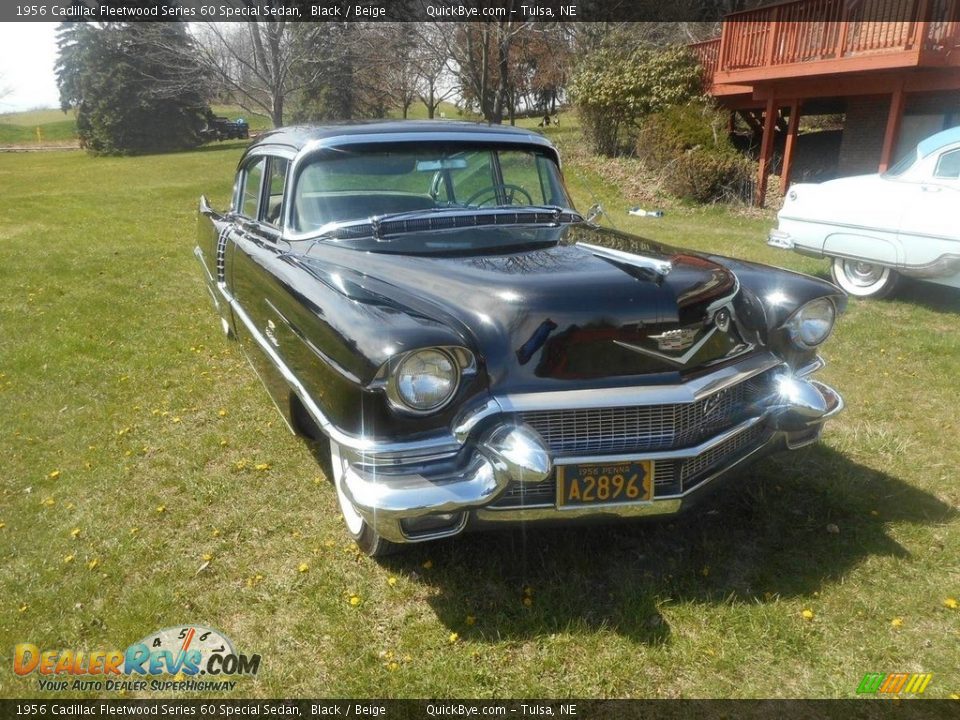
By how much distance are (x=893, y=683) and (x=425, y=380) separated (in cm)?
187

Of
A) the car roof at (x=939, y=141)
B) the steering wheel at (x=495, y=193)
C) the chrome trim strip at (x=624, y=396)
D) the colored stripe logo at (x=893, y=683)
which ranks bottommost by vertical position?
the colored stripe logo at (x=893, y=683)

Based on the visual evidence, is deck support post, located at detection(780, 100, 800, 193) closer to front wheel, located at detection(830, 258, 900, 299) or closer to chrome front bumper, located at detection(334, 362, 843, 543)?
front wheel, located at detection(830, 258, 900, 299)

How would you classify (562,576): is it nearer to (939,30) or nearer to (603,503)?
(603,503)

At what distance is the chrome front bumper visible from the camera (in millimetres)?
2400

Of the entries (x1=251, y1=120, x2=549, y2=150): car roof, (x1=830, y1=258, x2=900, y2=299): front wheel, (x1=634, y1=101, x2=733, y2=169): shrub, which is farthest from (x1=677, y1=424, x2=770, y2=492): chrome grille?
(x1=634, y1=101, x2=733, y2=169): shrub

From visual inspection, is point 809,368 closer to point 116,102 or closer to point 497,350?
point 497,350

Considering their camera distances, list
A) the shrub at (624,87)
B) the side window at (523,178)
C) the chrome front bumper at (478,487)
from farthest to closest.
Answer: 1. the shrub at (624,87)
2. the side window at (523,178)
3. the chrome front bumper at (478,487)

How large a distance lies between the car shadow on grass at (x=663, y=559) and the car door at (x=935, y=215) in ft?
11.8

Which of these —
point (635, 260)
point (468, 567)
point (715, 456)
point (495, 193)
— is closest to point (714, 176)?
point (495, 193)

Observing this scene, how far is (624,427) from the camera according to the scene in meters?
2.62

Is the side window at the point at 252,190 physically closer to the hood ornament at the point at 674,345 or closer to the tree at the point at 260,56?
the hood ornament at the point at 674,345

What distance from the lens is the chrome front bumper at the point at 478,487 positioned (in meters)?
2.40

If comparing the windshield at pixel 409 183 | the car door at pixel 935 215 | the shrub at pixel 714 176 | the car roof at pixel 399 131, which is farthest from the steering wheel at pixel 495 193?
the shrub at pixel 714 176

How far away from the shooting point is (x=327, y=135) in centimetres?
371
